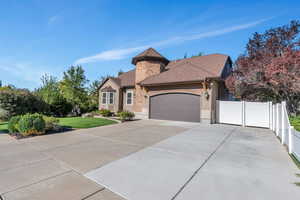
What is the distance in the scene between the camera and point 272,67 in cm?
822

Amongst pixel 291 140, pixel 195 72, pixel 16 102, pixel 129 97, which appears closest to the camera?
pixel 291 140

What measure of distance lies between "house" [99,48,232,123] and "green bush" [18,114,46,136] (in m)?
9.06

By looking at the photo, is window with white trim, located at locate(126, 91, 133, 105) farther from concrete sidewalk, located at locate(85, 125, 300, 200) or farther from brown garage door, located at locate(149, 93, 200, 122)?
concrete sidewalk, located at locate(85, 125, 300, 200)

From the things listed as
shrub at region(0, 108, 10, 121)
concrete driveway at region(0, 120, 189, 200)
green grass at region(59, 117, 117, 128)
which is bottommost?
concrete driveway at region(0, 120, 189, 200)

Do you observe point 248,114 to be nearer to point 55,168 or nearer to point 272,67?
point 272,67

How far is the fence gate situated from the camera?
10016 millimetres

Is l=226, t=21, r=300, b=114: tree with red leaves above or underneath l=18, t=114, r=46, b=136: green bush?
above

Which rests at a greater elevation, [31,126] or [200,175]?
[31,126]

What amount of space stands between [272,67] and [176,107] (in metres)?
7.24

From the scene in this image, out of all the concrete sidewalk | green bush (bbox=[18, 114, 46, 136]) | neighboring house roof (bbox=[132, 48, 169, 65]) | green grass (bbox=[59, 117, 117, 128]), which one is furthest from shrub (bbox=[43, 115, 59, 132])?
neighboring house roof (bbox=[132, 48, 169, 65])

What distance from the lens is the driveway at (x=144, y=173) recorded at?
8.55 ft

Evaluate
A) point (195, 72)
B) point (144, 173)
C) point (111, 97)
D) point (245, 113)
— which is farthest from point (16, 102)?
point (245, 113)

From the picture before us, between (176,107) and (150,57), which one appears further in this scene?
(150,57)

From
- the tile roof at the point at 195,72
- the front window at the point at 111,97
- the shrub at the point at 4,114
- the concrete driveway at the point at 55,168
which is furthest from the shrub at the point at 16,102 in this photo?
Answer: the tile roof at the point at 195,72
